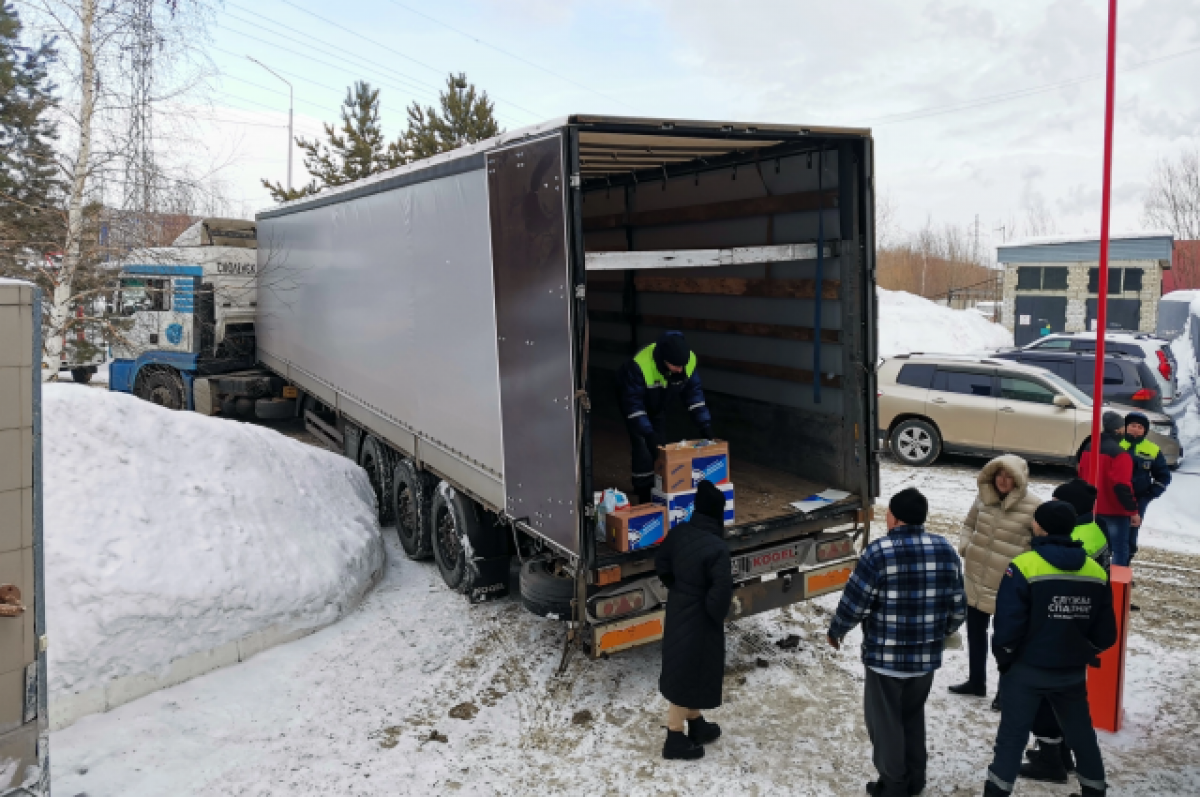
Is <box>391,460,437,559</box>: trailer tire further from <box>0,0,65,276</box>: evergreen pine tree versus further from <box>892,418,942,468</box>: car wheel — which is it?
<box>892,418,942,468</box>: car wheel

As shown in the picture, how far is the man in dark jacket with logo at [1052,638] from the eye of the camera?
14.0 feet

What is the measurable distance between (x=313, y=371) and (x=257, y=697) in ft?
21.7

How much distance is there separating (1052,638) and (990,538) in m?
1.41

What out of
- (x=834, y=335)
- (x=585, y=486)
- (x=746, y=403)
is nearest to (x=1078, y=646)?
(x=585, y=486)

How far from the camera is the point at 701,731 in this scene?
211 inches

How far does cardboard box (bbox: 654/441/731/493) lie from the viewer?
6.10 meters

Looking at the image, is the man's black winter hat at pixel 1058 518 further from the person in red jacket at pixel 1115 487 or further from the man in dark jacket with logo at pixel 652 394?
the person in red jacket at pixel 1115 487

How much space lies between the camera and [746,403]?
27.3 ft

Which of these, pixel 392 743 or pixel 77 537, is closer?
pixel 392 743

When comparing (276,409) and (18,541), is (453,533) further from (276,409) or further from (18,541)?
(276,409)

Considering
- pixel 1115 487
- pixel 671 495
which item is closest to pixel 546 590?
pixel 671 495

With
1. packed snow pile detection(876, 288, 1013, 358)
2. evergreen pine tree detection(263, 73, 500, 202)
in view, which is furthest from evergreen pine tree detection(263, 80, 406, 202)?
packed snow pile detection(876, 288, 1013, 358)

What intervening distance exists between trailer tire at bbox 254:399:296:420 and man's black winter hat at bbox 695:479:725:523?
11.0 m

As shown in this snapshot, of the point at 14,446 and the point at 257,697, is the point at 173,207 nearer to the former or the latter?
the point at 257,697
